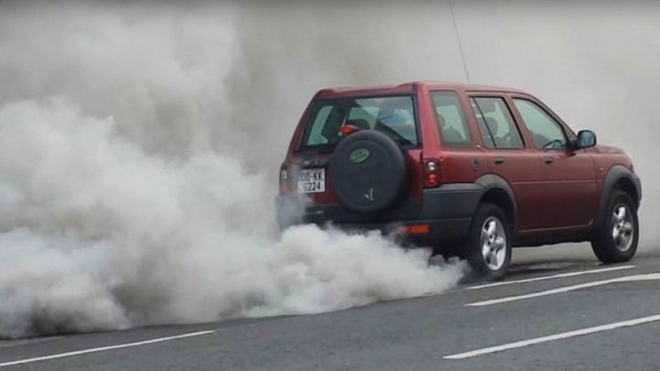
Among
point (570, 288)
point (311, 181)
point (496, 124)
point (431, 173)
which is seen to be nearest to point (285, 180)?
point (311, 181)

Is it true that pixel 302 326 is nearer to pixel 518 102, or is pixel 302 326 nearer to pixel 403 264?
pixel 403 264

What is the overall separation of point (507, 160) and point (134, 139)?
3.74 m

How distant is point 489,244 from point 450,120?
43.9 inches

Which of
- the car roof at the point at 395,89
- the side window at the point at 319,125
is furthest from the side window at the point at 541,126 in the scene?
the side window at the point at 319,125

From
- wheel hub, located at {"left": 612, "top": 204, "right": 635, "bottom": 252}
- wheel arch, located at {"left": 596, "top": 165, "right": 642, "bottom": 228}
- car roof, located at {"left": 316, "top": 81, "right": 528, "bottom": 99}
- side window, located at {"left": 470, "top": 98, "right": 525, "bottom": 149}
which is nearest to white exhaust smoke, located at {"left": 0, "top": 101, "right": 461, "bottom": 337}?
car roof, located at {"left": 316, "top": 81, "right": 528, "bottom": 99}

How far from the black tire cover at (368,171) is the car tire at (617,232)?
2.94m

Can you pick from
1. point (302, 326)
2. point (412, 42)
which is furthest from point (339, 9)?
point (302, 326)

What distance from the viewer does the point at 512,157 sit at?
531 inches

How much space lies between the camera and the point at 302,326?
411 inches

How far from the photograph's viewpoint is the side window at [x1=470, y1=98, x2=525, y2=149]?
13383 millimetres

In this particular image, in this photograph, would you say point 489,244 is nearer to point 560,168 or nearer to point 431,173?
point 431,173

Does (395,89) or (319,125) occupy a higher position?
(395,89)

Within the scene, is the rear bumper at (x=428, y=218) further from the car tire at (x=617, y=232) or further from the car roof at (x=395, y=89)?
the car tire at (x=617, y=232)

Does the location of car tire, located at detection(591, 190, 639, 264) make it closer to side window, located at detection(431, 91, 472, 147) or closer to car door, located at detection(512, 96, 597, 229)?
car door, located at detection(512, 96, 597, 229)
